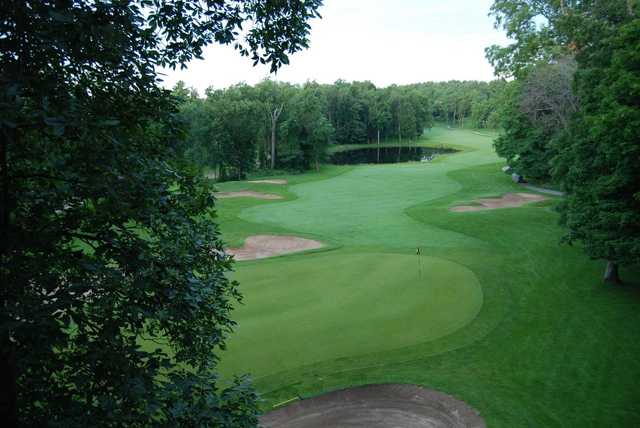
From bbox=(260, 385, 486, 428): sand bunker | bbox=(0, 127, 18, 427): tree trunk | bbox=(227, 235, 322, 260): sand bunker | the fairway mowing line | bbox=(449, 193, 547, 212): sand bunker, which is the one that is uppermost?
bbox=(0, 127, 18, 427): tree trunk


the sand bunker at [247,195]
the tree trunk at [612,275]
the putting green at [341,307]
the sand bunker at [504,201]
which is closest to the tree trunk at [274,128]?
the sand bunker at [247,195]

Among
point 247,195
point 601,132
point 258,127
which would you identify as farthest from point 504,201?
point 258,127

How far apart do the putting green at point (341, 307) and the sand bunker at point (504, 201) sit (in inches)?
528

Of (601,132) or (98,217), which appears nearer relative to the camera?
(98,217)

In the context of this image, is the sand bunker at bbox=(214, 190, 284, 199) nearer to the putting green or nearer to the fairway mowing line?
the putting green

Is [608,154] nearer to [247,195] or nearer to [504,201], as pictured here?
[504,201]

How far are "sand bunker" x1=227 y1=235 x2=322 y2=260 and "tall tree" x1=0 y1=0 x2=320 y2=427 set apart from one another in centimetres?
1792

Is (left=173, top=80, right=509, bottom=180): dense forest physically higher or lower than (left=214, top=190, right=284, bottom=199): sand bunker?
higher

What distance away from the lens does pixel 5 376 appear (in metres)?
4.59

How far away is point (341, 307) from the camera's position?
15.8 meters

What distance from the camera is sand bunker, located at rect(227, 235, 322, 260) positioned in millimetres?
23953

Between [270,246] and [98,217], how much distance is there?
66.9ft

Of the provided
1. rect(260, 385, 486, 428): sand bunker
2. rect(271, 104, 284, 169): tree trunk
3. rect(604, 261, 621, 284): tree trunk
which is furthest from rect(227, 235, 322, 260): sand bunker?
rect(271, 104, 284, 169): tree trunk

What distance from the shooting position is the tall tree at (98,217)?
4008 mm
